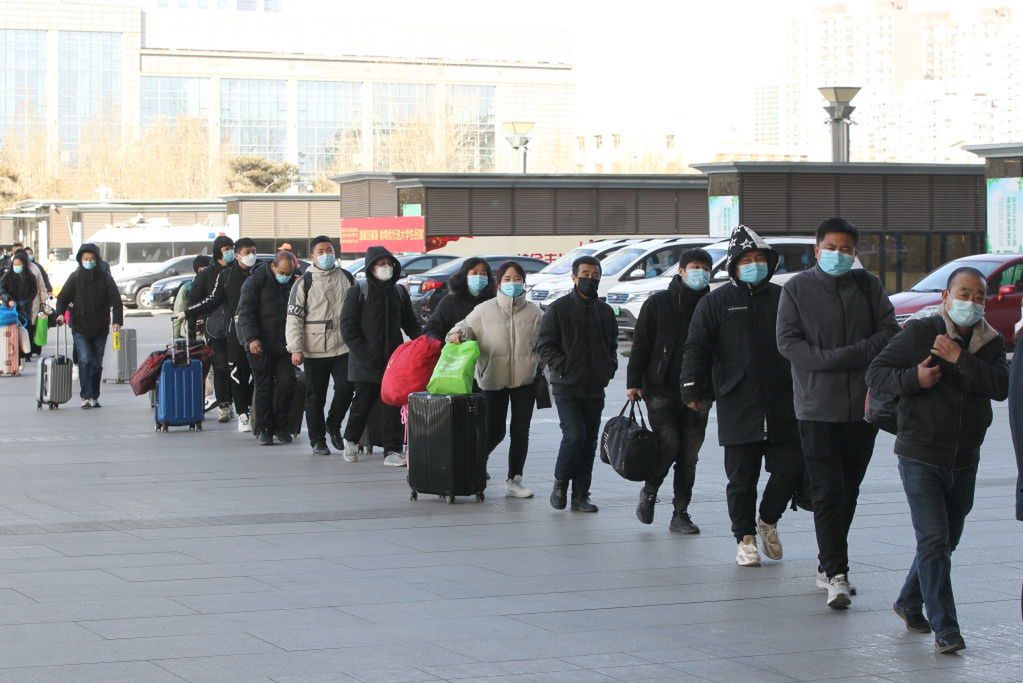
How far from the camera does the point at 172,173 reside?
308 ft

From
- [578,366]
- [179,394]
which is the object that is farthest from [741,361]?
[179,394]

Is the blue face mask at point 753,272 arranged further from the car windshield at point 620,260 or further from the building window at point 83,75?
the building window at point 83,75

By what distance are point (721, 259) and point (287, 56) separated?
12712 cm

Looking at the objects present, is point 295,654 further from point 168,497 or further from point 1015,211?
point 1015,211

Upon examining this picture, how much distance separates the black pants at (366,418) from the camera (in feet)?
42.5

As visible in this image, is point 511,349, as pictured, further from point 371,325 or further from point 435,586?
point 435,586

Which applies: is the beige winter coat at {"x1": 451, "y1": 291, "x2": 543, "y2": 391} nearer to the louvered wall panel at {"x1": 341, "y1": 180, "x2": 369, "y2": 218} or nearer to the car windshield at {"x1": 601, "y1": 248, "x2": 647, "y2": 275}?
the car windshield at {"x1": 601, "y1": 248, "x2": 647, "y2": 275}

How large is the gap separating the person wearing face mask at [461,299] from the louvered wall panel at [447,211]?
31119mm

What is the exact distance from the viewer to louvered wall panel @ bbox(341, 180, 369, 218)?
47906mm

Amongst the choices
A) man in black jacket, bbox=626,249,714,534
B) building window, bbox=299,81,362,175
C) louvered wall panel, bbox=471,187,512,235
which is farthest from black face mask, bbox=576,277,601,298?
building window, bbox=299,81,362,175

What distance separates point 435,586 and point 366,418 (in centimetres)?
543

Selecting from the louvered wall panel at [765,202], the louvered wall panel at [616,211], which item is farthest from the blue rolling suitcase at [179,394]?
the louvered wall panel at [616,211]

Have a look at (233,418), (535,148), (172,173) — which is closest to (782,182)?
(233,418)

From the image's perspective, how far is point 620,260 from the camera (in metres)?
29.8
